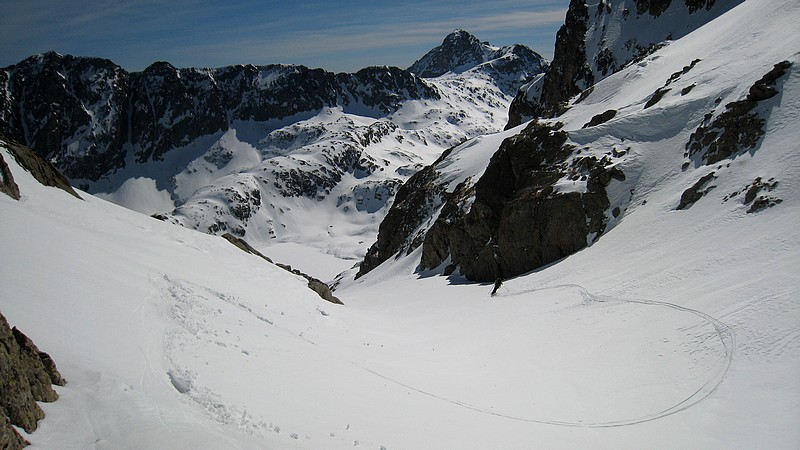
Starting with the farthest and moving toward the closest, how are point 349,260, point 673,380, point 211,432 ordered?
point 349,260 < point 673,380 < point 211,432

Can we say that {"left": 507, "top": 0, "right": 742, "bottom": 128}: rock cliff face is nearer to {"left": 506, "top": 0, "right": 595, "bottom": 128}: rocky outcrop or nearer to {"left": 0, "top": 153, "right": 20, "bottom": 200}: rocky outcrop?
{"left": 506, "top": 0, "right": 595, "bottom": 128}: rocky outcrop

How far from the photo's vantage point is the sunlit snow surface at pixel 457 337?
10102 millimetres

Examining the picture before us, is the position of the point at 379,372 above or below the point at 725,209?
below

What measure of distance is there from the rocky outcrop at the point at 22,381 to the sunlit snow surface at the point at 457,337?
0.27 m

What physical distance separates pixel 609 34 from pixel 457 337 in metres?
68.4

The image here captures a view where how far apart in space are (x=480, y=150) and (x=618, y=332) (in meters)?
55.7

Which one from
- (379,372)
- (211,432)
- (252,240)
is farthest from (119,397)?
(252,240)

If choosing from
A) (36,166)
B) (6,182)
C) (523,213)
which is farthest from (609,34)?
(6,182)

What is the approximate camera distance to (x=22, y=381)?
8008 mm

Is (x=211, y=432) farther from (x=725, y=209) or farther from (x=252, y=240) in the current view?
(x=252, y=240)

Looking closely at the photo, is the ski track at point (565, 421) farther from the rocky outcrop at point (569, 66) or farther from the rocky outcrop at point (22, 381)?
the rocky outcrop at point (569, 66)

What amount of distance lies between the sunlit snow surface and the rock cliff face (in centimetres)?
3948

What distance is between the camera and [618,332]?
1730 cm

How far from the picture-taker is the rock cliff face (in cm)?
6469
